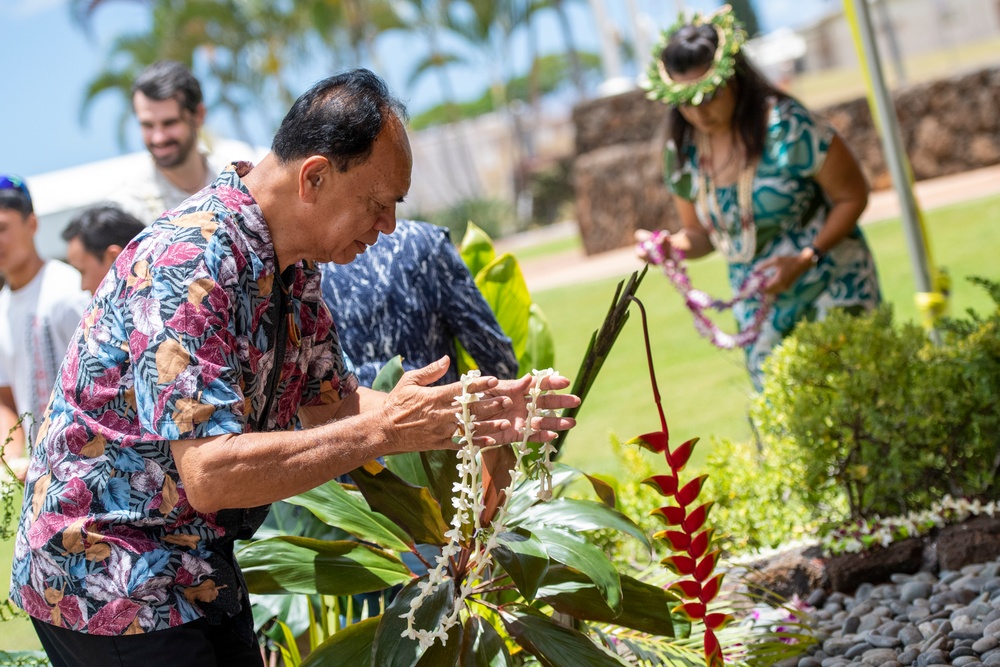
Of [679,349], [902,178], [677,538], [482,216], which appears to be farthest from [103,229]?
[482,216]

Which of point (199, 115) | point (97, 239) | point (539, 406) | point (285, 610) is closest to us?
point (539, 406)

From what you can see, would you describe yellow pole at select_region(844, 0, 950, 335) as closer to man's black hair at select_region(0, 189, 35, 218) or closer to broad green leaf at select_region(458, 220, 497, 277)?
broad green leaf at select_region(458, 220, 497, 277)

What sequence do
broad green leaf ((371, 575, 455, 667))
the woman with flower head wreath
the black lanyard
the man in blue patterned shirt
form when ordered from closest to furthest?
the black lanyard → broad green leaf ((371, 575, 455, 667)) → the man in blue patterned shirt → the woman with flower head wreath

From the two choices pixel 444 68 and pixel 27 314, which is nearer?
pixel 27 314

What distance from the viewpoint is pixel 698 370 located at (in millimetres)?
9000

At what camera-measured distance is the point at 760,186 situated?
4445mm

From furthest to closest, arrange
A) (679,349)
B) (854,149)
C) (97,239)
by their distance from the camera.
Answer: (854,149)
(679,349)
(97,239)

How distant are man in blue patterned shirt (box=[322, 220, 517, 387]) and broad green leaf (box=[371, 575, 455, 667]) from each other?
3.24ft

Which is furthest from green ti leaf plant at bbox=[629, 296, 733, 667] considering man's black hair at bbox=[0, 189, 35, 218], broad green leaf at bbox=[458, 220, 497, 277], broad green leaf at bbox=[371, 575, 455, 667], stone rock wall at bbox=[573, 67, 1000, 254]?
stone rock wall at bbox=[573, 67, 1000, 254]

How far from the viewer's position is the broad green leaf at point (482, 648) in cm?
244

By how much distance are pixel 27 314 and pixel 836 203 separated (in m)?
3.24

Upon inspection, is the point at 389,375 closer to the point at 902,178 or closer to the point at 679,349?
the point at 902,178

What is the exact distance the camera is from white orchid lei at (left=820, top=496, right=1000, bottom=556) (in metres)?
→ 3.86

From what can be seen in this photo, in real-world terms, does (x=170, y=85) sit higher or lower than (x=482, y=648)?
higher
